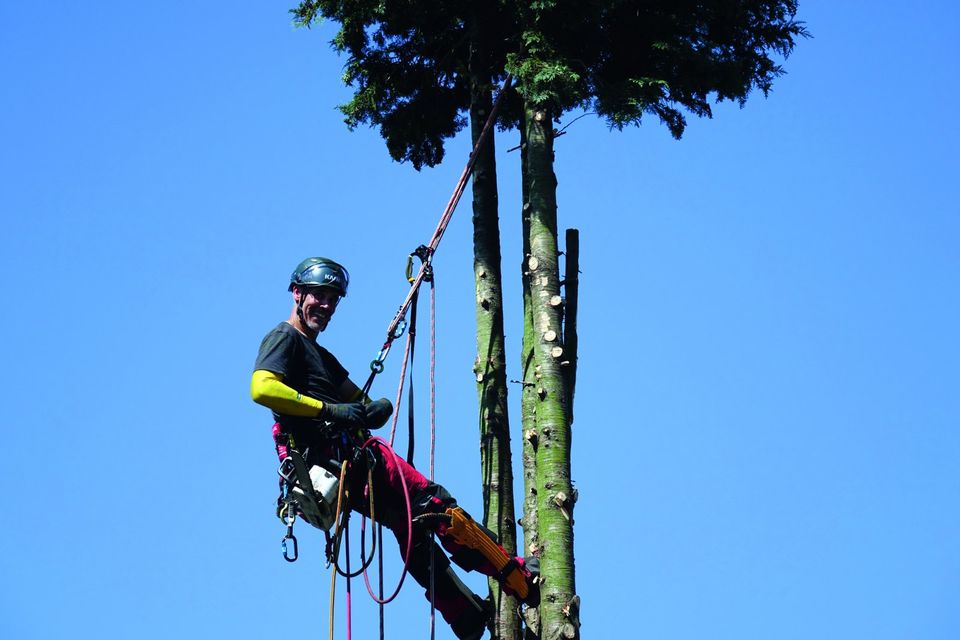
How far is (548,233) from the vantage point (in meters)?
7.86

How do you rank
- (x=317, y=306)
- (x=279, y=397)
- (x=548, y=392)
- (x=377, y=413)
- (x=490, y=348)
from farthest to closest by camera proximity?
1. (x=490, y=348)
2. (x=548, y=392)
3. (x=317, y=306)
4. (x=377, y=413)
5. (x=279, y=397)

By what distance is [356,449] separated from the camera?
7023 mm

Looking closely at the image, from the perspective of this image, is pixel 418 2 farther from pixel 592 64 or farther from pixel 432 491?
pixel 432 491

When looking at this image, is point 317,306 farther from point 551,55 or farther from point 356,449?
point 551,55

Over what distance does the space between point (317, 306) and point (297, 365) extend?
0.38 m

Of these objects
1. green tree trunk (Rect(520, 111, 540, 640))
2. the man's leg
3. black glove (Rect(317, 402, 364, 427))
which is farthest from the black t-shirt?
green tree trunk (Rect(520, 111, 540, 640))

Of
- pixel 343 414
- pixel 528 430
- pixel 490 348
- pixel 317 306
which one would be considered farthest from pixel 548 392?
pixel 317 306

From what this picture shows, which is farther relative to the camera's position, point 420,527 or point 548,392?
point 548,392

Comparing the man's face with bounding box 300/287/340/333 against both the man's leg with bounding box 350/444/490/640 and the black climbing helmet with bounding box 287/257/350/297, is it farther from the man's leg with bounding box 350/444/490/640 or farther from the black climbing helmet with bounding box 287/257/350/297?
the man's leg with bounding box 350/444/490/640

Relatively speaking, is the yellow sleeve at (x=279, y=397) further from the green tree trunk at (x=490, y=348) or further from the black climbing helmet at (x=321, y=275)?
the green tree trunk at (x=490, y=348)

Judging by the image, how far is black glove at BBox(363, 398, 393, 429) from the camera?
6.96 metres

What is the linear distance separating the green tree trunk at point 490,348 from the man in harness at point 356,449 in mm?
339

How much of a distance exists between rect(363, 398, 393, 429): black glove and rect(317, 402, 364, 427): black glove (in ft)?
0.18

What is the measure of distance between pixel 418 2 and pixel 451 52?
0.42m
